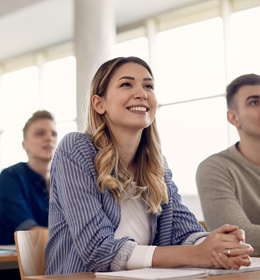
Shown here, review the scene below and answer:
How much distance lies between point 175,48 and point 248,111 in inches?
180

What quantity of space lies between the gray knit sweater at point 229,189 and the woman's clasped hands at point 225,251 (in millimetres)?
902

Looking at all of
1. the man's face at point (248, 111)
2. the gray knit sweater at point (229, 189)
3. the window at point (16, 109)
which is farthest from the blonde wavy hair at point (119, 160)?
the window at point (16, 109)

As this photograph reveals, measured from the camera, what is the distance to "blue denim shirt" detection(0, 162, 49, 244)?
358 centimetres

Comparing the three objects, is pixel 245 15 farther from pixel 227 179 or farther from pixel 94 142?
pixel 94 142

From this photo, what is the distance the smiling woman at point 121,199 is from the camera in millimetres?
1476

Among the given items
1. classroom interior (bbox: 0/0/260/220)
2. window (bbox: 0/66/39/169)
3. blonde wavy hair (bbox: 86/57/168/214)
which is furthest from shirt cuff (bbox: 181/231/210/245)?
window (bbox: 0/66/39/169)

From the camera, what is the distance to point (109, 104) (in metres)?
1.94

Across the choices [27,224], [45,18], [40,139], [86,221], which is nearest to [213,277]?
[86,221]

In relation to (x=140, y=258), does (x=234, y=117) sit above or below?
above

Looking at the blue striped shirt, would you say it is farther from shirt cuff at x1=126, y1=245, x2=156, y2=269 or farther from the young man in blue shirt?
the young man in blue shirt

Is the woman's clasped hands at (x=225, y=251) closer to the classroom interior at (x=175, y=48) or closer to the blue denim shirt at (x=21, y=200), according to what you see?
the blue denim shirt at (x=21, y=200)

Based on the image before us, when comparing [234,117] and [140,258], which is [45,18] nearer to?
[234,117]

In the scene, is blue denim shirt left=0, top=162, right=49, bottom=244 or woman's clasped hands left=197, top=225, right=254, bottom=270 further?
blue denim shirt left=0, top=162, right=49, bottom=244

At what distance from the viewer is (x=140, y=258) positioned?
148 cm
